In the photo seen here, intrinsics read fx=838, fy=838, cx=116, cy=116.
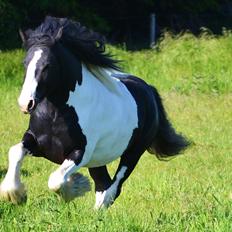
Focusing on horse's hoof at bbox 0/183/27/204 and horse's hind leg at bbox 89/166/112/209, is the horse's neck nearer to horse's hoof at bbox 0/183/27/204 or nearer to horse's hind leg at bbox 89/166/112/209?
horse's hind leg at bbox 89/166/112/209

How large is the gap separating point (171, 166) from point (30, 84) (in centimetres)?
400

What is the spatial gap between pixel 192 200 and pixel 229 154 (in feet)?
11.9

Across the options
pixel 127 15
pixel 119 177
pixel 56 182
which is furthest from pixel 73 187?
pixel 127 15

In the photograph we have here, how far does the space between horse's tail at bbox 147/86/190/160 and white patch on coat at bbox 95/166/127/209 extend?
83cm

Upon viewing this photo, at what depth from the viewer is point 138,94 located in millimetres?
6582

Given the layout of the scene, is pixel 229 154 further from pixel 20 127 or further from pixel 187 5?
pixel 187 5

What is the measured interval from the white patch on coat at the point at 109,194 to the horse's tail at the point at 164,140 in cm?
83

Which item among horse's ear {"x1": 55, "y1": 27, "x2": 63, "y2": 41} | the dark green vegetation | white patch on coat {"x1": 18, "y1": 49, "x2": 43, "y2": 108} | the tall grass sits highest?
horse's ear {"x1": 55, "y1": 27, "x2": 63, "y2": 41}

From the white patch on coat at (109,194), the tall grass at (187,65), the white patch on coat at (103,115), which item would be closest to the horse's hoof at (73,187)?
the white patch on coat at (103,115)

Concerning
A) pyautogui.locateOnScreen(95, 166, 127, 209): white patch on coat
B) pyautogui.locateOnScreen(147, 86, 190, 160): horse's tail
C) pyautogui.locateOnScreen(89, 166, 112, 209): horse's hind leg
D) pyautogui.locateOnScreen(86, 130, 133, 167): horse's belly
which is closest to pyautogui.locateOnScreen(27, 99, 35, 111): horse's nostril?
pyautogui.locateOnScreen(86, 130, 133, 167): horse's belly

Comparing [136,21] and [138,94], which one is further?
[136,21]

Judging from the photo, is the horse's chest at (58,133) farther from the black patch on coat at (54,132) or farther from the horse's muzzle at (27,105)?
the horse's muzzle at (27,105)

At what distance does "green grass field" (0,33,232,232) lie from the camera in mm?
5027

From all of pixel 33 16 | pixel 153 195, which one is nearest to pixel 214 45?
pixel 33 16
